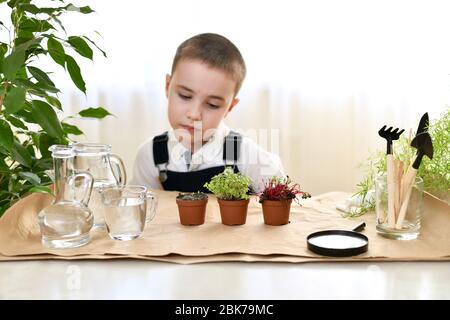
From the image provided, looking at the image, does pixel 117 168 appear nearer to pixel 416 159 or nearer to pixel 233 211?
pixel 233 211

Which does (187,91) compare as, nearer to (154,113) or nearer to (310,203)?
(310,203)

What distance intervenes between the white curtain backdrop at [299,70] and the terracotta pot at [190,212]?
1350 millimetres

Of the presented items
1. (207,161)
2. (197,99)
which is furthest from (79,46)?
(207,161)

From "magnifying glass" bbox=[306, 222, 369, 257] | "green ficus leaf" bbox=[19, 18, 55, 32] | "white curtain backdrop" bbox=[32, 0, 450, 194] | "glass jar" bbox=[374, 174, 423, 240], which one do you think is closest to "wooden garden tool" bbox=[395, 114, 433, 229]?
"glass jar" bbox=[374, 174, 423, 240]

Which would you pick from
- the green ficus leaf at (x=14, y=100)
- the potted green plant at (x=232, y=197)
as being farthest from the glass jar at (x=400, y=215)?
the green ficus leaf at (x=14, y=100)

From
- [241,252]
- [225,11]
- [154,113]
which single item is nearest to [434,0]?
[225,11]

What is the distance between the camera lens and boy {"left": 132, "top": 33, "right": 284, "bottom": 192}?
5.50ft

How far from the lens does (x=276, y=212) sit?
1179mm

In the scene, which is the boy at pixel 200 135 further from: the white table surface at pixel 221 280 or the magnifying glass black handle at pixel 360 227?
the white table surface at pixel 221 280

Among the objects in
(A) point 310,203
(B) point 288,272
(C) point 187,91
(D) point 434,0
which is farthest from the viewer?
(D) point 434,0

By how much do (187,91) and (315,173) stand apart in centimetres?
107

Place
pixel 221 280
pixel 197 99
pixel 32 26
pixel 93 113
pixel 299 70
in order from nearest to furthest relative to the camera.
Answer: pixel 221 280, pixel 32 26, pixel 93 113, pixel 197 99, pixel 299 70

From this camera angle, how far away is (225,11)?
2420 millimetres

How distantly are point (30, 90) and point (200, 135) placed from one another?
2.40 feet
